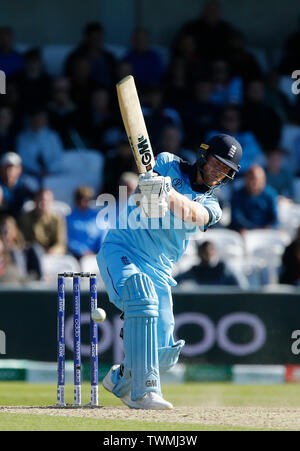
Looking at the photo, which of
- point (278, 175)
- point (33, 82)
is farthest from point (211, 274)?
point (33, 82)

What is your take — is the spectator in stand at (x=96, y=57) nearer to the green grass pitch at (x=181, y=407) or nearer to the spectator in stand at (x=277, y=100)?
the spectator in stand at (x=277, y=100)

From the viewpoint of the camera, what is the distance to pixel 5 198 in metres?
10.2

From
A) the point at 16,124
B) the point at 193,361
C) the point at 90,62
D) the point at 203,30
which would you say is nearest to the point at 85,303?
the point at 193,361

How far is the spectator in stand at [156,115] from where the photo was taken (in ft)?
35.2

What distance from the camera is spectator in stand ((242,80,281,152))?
11508 millimetres

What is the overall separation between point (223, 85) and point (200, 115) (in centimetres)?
75

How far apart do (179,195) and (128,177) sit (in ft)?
15.5

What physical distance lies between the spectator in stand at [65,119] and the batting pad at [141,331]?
19.8 feet

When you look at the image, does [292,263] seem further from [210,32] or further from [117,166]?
[210,32]

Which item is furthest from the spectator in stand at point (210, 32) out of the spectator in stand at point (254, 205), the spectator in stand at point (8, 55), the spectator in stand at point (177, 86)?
the spectator in stand at point (254, 205)

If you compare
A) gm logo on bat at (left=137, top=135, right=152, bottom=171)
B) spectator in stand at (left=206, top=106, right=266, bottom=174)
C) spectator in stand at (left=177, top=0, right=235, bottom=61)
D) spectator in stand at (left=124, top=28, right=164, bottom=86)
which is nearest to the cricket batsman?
gm logo on bat at (left=137, top=135, right=152, bottom=171)
